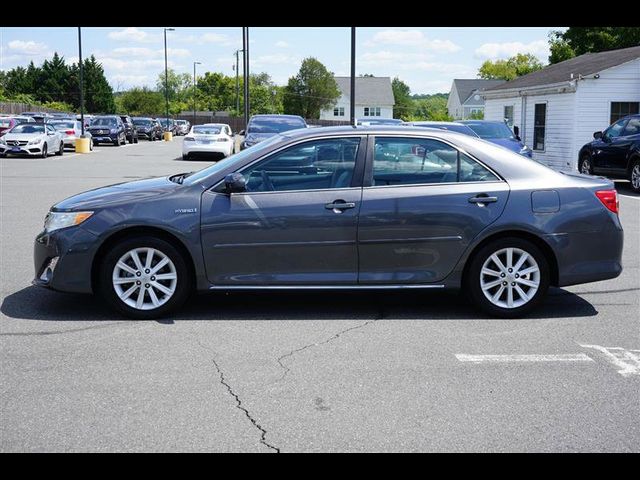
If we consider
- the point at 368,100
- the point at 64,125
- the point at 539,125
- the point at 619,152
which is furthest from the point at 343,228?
the point at 368,100

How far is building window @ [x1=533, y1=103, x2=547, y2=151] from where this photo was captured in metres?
28.5

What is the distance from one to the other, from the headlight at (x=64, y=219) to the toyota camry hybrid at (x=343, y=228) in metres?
0.01

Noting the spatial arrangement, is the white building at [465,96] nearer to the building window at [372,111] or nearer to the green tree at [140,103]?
the building window at [372,111]

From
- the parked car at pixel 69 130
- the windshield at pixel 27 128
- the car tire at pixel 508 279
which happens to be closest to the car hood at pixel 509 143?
the car tire at pixel 508 279

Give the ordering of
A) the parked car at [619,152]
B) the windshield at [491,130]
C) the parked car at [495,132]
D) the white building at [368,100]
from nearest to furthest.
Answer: the parked car at [619,152] → the parked car at [495,132] → the windshield at [491,130] → the white building at [368,100]

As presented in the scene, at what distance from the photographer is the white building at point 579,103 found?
2539 centimetres

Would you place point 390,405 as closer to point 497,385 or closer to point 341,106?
point 497,385

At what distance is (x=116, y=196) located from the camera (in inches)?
261

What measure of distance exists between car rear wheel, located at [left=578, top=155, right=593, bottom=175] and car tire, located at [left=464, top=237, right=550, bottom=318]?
1388cm

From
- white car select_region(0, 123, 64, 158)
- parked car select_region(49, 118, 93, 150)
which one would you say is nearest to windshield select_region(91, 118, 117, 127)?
parked car select_region(49, 118, 93, 150)

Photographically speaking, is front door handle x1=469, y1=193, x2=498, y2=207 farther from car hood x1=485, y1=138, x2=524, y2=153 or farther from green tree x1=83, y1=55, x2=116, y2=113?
green tree x1=83, y1=55, x2=116, y2=113

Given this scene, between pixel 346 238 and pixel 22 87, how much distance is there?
98635 mm

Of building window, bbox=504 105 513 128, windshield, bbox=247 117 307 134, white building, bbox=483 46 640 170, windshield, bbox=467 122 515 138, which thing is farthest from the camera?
building window, bbox=504 105 513 128
